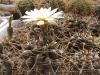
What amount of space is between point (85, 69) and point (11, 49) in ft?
2.26

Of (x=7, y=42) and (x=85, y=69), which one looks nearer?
(x=85, y=69)

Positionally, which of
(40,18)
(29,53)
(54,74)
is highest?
(40,18)

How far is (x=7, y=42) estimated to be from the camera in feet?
9.29

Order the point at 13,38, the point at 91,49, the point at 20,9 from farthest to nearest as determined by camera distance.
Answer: the point at 20,9 < the point at 13,38 < the point at 91,49

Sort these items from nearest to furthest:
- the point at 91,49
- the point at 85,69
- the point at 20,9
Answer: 1. the point at 85,69
2. the point at 91,49
3. the point at 20,9

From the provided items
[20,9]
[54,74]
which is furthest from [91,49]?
[20,9]

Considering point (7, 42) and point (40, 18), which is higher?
point (40, 18)

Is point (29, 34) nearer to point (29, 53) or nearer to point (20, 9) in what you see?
point (29, 53)

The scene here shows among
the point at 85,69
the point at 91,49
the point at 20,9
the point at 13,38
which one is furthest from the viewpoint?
the point at 20,9

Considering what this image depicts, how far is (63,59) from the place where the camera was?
251 centimetres

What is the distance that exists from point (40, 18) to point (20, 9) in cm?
191

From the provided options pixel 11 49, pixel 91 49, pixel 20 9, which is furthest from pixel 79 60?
pixel 20 9

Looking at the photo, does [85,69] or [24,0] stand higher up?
[24,0]

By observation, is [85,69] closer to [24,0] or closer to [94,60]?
[94,60]
